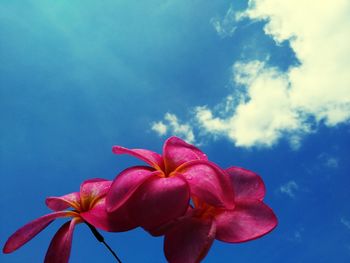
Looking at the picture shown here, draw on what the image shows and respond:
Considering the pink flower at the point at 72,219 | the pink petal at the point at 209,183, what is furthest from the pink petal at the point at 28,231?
the pink petal at the point at 209,183

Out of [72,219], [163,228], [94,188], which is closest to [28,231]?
Result: [72,219]

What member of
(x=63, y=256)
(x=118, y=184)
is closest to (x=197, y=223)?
(x=118, y=184)

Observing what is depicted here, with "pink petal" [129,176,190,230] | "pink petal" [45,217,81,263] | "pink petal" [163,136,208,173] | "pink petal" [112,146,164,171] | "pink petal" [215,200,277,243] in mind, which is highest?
"pink petal" [163,136,208,173]

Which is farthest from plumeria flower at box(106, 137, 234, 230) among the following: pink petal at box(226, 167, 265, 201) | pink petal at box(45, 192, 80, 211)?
pink petal at box(45, 192, 80, 211)

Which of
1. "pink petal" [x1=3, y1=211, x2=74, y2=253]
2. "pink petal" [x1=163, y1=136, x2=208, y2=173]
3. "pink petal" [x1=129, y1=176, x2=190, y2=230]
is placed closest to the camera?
"pink petal" [x1=129, y1=176, x2=190, y2=230]

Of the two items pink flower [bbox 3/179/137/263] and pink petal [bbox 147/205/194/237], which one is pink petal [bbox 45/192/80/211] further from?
pink petal [bbox 147/205/194/237]

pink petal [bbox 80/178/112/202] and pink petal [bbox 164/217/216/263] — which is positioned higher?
pink petal [bbox 80/178/112/202]

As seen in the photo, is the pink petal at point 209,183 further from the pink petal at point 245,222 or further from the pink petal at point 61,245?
the pink petal at point 61,245
